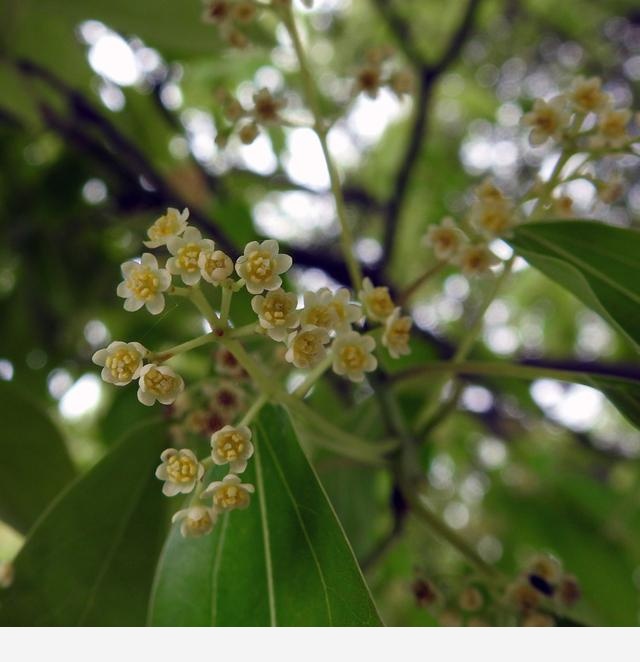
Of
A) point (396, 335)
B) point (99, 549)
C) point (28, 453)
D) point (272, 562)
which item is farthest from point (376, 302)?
point (28, 453)

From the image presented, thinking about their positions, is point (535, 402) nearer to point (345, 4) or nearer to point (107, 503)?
point (107, 503)

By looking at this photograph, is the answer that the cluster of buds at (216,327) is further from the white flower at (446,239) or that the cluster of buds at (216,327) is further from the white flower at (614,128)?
the white flower at (614,128)

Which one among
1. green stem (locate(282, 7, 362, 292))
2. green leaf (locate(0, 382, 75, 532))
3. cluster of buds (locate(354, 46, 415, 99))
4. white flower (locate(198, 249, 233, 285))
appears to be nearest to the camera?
white flower (locate(198, 249, 233, 285))

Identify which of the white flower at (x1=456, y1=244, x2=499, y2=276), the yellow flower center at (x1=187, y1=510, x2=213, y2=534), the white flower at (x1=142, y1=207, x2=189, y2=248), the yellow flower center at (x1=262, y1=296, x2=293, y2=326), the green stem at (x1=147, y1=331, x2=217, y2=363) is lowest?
the yellow flower center at (x1=187, y1=510, x2=213, y2=534)

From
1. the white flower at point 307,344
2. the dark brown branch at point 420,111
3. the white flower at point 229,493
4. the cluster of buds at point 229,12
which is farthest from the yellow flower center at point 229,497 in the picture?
the dark brown branch at point 420,111

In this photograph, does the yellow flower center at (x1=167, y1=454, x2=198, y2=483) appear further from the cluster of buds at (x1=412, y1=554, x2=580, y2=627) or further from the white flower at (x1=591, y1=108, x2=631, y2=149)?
the white flower at (x1=591, y1=108, x2=631, y2=149)

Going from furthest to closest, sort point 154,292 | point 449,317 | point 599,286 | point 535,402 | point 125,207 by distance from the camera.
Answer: point 449,317
point 535,402
point 125,207
point 599,286
point 154,292

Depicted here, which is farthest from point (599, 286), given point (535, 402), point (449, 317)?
point (449, 317)

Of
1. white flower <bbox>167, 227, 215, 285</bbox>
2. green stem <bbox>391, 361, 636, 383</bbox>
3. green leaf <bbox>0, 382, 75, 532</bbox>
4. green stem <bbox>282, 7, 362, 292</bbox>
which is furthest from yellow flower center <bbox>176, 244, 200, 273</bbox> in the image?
green leaf <bbox>0, 382, 75, 532</bbox>
